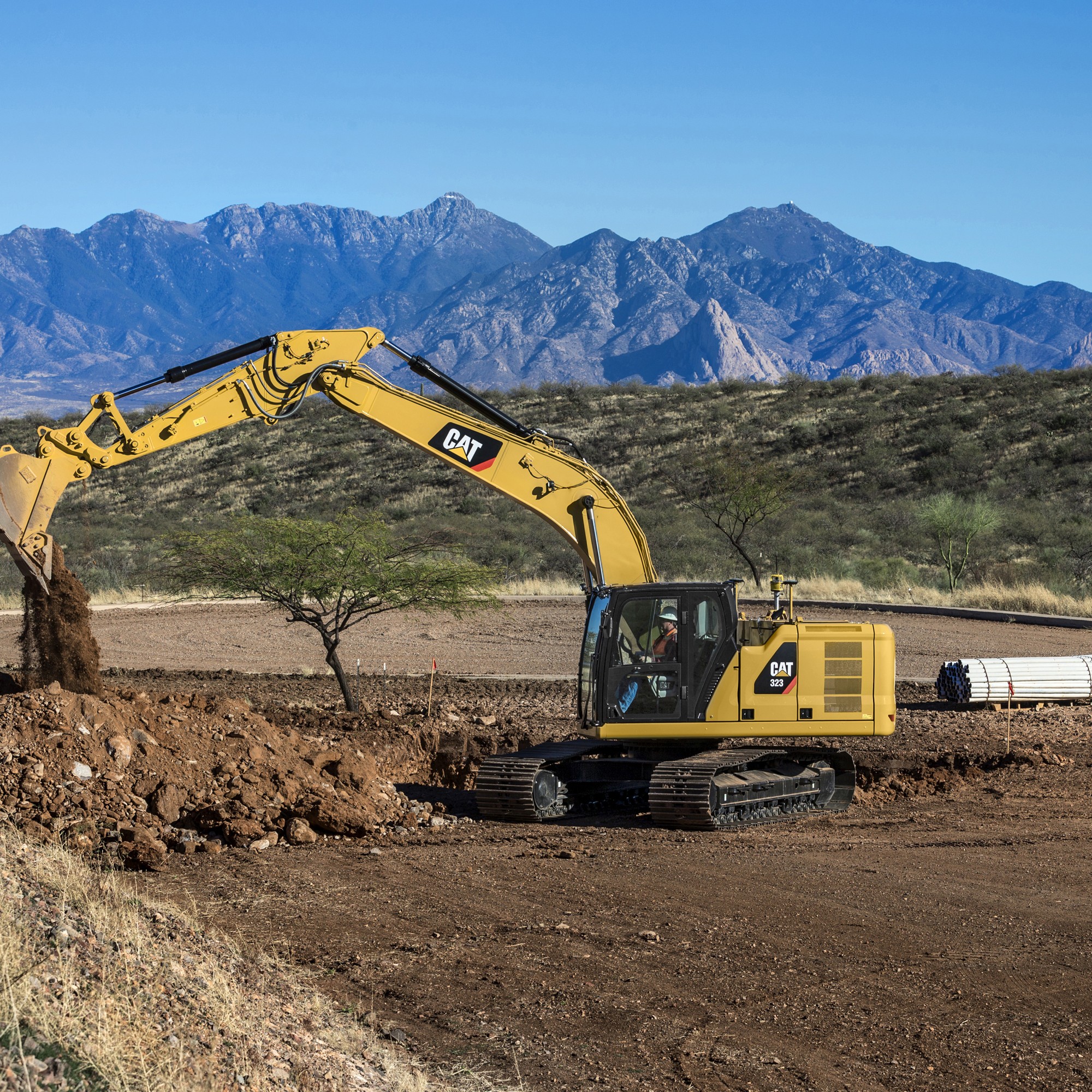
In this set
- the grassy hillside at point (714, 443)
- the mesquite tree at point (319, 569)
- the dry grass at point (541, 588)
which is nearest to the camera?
the mesquite tree at point (319, 569)

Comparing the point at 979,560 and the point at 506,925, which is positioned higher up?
the point at 979,560

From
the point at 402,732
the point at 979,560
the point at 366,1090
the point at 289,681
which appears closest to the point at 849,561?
the point at 979,560

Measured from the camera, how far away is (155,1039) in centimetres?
550

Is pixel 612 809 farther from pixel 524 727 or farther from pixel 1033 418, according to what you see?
pixel 1033 418

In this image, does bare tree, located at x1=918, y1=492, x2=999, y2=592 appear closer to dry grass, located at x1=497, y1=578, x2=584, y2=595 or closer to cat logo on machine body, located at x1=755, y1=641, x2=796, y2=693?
dry grass, located at x1=497, y1=578, x2=584, y2=595

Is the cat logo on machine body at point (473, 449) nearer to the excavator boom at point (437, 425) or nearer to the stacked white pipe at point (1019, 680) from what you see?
the excavator boom at point (437, 425)

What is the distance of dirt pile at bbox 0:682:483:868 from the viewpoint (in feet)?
37.5

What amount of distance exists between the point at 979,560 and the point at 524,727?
94.3ft

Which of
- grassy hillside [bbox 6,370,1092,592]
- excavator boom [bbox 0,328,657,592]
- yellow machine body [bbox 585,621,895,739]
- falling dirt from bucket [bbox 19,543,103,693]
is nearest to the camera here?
yellow machine body [bbox 585,621,895,739]

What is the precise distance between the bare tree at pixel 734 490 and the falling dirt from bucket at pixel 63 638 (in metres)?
25.3

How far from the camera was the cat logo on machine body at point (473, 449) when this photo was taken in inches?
529

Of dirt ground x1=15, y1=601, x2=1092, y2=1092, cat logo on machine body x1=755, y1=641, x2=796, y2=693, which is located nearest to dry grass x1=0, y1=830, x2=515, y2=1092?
dirt ground x1=15, y1=601, x2=1092, y2=1092

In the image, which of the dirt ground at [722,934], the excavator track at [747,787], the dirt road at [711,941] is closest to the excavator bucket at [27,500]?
the dirt ground at [722,934]

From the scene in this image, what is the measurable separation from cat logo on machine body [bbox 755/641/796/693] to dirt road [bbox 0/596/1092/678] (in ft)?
39.1
